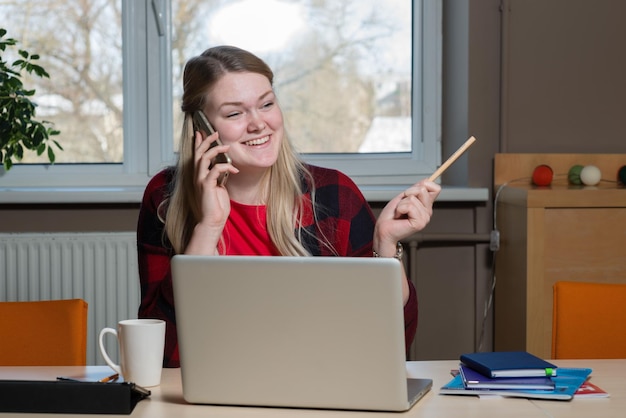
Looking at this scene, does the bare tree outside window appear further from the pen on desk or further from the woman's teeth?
the pen on desk

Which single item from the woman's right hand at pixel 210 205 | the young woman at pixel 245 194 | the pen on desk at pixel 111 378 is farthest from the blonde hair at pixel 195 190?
the pen on desk at pixel 111 378

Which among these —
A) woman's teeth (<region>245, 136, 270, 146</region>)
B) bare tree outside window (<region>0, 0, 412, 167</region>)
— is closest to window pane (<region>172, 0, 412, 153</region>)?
bare tree outside window (<region>0, 0, 412, 167</region>)

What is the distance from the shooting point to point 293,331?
3.72 feet

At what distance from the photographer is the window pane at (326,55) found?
3186 millimetres

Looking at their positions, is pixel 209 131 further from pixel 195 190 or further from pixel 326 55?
pixel 326 55

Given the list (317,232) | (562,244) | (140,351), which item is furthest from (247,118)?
(562,244)

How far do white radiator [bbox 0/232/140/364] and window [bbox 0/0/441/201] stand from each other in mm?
251

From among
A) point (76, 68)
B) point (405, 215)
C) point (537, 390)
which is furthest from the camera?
point (76, 68)

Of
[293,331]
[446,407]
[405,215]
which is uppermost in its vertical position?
[405,215]

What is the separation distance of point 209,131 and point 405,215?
49 centimetres

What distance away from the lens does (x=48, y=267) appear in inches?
118

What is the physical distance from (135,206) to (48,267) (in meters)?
0.35

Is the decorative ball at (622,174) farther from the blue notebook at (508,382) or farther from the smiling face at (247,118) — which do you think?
the blue notebook at (508,382)

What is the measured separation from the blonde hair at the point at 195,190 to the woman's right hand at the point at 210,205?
0.34ft
